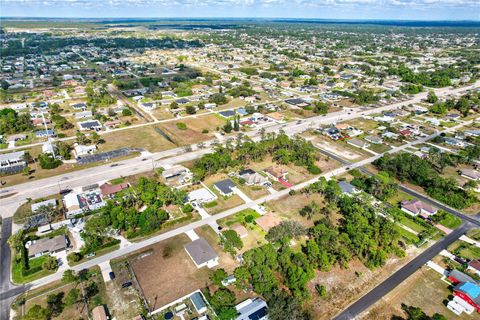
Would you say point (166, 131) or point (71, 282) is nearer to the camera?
point (71, 282)

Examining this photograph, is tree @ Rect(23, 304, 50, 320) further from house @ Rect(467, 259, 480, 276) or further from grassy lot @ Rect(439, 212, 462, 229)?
grassy lot @ Rect(439, 212, 462, 229)

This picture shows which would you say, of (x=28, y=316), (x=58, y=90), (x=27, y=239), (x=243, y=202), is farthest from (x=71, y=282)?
(x=58, y=90)

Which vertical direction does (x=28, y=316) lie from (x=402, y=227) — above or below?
above

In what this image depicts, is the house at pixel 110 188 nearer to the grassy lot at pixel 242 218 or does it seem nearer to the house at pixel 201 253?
the house at pixel 201 253

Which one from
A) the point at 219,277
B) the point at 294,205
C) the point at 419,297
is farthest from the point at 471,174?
the point at 219,277

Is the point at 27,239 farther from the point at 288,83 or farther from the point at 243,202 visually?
the point at 288,83

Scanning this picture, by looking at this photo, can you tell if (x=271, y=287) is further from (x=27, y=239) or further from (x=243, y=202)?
(x=27, y=239)

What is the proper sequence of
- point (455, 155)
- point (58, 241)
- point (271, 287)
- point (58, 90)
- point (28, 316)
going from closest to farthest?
point (28, 316), point (271, 287), point (58, 241), point (455, 155), point (58, 90)

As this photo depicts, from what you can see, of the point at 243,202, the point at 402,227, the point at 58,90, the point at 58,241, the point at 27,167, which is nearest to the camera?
the point at 58,241
